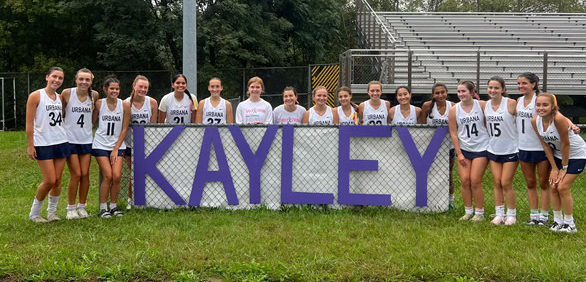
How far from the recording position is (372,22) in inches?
920

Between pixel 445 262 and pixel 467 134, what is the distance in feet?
7.11

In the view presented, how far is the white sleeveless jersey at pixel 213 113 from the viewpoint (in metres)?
7.40

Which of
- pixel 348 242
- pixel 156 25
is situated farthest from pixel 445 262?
pixel 156 25

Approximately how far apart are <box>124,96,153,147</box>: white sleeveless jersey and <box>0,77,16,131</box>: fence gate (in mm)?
16965

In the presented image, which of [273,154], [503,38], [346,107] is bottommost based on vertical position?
[273,154]

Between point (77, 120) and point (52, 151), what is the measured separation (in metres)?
0.48

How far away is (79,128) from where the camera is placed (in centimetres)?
652

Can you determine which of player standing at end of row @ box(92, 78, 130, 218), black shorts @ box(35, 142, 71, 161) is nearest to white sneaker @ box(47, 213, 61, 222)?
player standing at end of row @ box(92, 78, 130, 218)

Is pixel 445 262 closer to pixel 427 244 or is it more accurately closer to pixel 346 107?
pixel 427 244

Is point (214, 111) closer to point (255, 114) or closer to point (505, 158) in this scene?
point (255, 114)

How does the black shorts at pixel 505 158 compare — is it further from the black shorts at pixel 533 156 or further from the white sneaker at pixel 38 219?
the white sneaker at pixel 38 219

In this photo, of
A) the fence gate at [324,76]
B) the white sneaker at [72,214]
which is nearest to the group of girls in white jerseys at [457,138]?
the white sneaker at [72,214]

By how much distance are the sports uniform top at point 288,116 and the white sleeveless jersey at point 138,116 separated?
1730 mm

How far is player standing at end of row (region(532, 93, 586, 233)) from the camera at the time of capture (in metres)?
5.74
